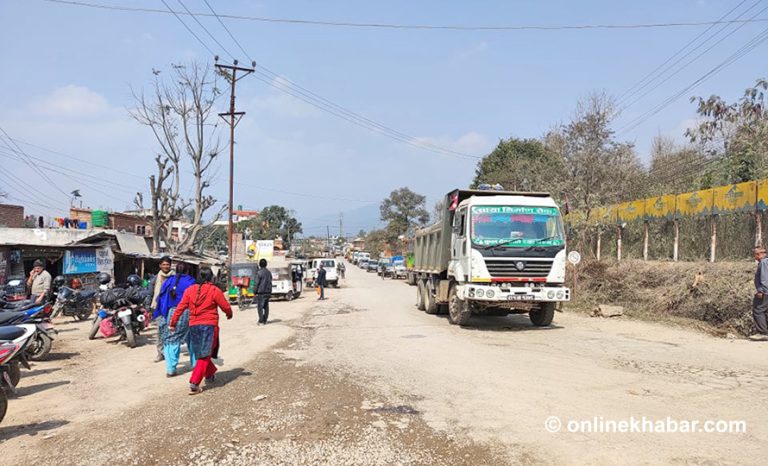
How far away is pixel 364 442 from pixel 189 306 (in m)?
3.52

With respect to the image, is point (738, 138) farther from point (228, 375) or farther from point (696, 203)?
point (228, 375)

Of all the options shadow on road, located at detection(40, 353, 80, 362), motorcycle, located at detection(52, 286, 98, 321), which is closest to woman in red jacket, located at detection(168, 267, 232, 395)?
shadow on road, located at detection(40, 353, 80, 362)

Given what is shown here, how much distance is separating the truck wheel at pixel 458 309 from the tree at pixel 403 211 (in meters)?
72.2

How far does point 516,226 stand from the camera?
12.0 m

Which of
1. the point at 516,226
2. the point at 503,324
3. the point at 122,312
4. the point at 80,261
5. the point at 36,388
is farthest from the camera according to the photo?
the point at 80,261

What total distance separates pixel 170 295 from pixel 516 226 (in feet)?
24.8

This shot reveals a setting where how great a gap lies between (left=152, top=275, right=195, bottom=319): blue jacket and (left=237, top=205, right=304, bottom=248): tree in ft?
253

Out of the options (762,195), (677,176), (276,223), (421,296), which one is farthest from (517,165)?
(276,223)

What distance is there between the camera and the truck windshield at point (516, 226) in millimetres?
11828

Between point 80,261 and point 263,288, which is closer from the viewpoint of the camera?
point 263,288

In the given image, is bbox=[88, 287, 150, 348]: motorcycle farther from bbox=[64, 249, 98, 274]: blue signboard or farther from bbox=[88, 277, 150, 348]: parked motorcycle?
bbox=[64, 249, 98, 274]: blue signboard

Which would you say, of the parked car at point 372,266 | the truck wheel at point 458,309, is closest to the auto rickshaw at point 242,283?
the truck wheel at point 458,309

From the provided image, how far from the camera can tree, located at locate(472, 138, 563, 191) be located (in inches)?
1180

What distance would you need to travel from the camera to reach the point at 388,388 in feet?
22.1
